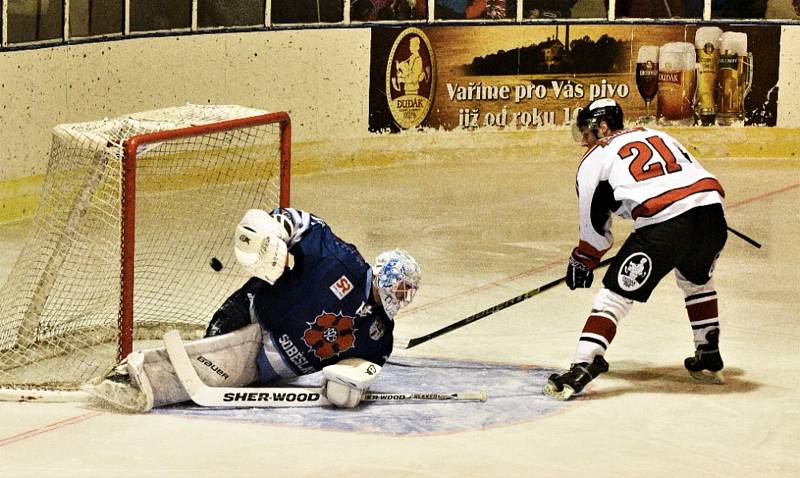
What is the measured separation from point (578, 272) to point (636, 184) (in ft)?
1.21

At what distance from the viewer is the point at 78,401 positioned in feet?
14.3

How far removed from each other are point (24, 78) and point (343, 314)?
3.58 meters

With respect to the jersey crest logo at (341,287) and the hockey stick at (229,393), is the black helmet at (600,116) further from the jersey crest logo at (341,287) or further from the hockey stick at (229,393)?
the hockey stick at (229,393)

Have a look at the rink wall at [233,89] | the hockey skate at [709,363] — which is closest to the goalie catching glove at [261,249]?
the hockey skate at [709,363]

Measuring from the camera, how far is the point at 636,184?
15.1 feet

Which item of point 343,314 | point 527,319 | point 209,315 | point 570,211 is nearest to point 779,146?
point 570,211

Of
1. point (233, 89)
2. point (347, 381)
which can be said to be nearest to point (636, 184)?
point (347, 381)

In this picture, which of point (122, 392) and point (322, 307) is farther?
point (322, 307)

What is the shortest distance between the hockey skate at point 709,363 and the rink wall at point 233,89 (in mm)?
3855

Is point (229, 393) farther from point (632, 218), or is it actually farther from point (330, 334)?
point (632, 218)

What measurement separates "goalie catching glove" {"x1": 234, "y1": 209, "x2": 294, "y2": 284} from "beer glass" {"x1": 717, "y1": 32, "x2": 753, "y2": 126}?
259 inches

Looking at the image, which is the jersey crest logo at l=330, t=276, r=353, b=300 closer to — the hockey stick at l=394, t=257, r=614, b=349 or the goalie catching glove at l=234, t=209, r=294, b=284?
the goalie catching glove at l=234, t=209, r=294, b=284

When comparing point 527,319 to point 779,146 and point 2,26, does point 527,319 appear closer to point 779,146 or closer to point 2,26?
point 2,26

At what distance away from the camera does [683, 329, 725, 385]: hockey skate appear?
4828 millimetres
